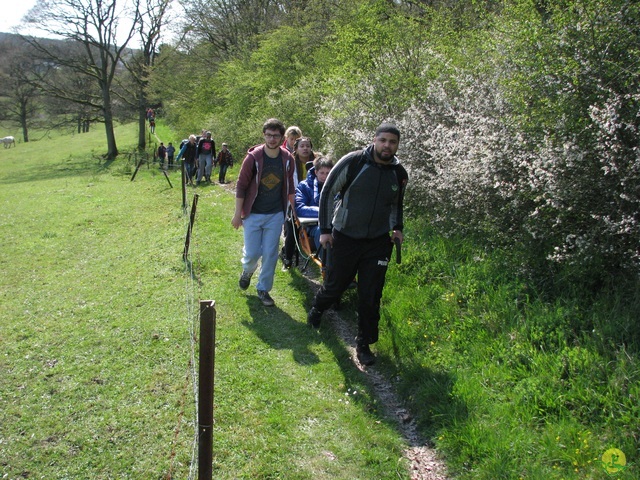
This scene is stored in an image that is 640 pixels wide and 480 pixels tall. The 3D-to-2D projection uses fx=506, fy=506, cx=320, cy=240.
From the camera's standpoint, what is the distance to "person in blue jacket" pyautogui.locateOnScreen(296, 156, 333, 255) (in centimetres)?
677

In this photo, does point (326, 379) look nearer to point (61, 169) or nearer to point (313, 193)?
point (313, 193)

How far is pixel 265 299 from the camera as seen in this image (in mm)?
6367

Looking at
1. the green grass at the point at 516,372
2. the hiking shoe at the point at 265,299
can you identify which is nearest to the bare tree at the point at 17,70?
the hiking shoe at the point at 265,299

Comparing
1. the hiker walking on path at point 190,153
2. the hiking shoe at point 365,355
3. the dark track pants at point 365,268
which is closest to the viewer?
the dark track pants at point 365,268

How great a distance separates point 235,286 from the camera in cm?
695

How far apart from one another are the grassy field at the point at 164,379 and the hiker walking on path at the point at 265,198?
0.61 metres

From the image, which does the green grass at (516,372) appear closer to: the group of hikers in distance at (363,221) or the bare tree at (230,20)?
the group of hikers in distance at (363,221)

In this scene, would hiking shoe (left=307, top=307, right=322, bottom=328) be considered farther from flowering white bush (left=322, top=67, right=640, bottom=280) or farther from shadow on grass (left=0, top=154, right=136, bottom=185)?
shadow on grass (left=0, top=154, right=136, bottom=185)

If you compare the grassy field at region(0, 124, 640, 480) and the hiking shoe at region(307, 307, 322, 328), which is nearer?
the grassy field at region(0, 124, 640, 480)

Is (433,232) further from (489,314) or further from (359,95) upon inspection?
(359,95)

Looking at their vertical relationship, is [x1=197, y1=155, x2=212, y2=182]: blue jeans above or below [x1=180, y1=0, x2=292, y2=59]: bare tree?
below

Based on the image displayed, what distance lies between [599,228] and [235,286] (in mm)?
4490

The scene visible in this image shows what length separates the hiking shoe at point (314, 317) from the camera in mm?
5577

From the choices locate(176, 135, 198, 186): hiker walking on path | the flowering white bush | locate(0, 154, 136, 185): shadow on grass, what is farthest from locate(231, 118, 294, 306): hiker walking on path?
locate(0, 154, 136, 185): shadow on grass
